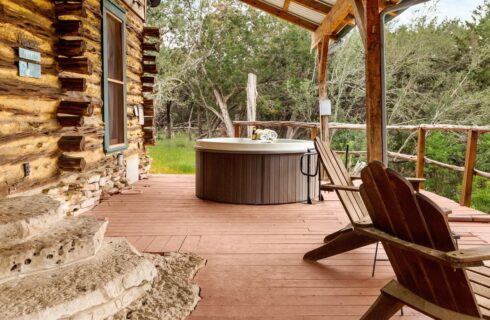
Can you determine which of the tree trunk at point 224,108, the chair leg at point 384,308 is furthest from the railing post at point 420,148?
the tree trunk at point 224,108

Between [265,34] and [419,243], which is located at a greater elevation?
[265,34]

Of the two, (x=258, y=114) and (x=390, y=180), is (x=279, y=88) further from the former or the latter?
(x=390, y=180)

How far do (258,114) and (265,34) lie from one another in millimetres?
2494

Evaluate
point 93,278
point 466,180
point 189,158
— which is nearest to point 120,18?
point 93,278

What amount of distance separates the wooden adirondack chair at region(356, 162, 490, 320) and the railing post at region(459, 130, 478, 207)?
117 inches

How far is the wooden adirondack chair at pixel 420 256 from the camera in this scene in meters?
1.39

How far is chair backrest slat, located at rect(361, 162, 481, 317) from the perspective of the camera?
141 cm

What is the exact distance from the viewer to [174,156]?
37.6 feet

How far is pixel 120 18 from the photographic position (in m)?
5.34

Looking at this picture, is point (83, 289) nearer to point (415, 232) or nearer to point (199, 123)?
point (415, 232)

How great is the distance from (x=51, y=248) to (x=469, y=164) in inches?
165

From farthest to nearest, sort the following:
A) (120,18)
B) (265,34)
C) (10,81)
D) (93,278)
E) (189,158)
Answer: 1. (265,34)
2. (189,158)
3. (120,18)
4. (10,81)
5. (93,278)

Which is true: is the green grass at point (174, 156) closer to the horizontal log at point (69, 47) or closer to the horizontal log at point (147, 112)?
the horizontal log at point (147, 112)

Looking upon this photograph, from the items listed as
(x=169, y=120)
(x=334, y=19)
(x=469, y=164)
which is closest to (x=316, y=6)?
(x=334, y=19)
